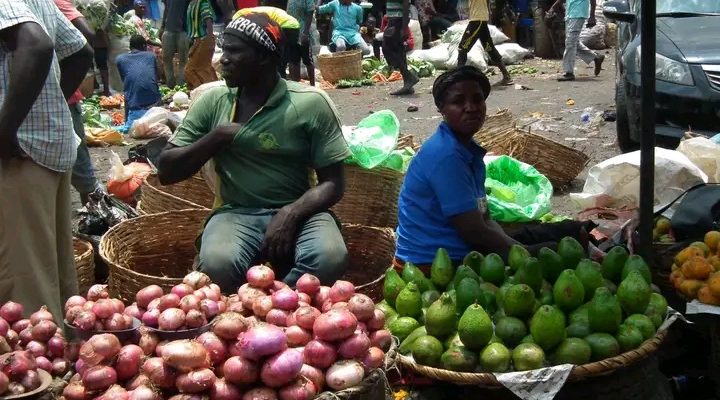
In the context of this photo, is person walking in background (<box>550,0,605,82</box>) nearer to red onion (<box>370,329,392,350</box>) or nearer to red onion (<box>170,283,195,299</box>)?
red onion (<box>370,329,392,350</box>)

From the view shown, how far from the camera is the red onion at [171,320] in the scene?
2600 millimetres

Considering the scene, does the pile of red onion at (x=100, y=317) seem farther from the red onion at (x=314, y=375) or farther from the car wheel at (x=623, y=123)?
the car wheel at (x=623, y=123)

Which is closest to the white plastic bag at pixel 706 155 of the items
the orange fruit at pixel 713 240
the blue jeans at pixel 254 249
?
the orange fruit at pixel 713 240

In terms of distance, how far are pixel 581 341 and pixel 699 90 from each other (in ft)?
13.1

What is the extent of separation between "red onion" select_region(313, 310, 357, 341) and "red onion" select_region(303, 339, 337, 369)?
3 centimetres

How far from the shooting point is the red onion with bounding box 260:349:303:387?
7.64 feet

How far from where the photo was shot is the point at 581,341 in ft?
9.52

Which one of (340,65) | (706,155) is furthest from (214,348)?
(340,65)

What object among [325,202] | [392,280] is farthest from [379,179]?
[392,280]

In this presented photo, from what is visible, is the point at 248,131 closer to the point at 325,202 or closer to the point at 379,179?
the point at 325,202

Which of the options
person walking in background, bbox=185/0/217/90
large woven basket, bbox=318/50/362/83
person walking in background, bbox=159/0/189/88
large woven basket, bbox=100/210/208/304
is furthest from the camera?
large woven basket, bbox=318/50/362/83

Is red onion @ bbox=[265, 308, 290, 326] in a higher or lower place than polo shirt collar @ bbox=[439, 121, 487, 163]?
lower

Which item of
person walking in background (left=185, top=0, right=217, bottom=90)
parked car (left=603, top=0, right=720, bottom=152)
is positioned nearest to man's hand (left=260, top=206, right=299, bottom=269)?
parked car (left=603, top=0, right=720, bottom=152)

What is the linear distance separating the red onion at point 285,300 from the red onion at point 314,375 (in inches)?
11.6
